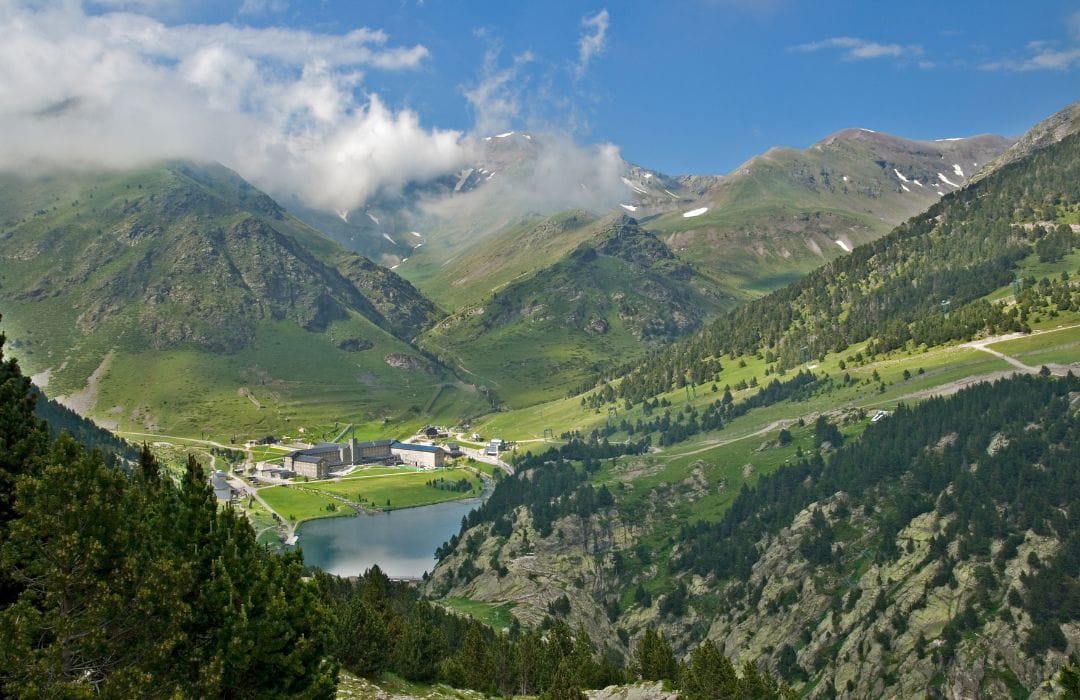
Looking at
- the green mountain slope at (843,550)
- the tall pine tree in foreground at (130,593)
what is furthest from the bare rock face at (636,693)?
the tall pine tree in foreground at (130,593)

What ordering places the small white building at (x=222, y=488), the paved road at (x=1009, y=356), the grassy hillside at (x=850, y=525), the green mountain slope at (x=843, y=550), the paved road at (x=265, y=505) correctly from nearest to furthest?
the green mountain slope at (x=843, y=550), the grassy hillside at (x=850, y=525), the paved road at (x=1009, y=356), the paved road at (x=265, y=505), the small white building at (x=222, y=488)

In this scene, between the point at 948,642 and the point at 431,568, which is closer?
the point at 948,642

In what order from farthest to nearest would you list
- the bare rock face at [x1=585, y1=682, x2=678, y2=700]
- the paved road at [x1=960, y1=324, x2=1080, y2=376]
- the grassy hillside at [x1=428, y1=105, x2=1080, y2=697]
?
the paved road at [x1=960, y1=324, x2=1080, y2=376] < the grassy hillside at [x1=428, y1=105, x2=1080, y2=697] < the bare rock face at [x1=585, y1=682, x2=678, y2=700]

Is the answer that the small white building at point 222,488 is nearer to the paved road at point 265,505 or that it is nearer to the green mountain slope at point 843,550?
the paved road at point 265,505

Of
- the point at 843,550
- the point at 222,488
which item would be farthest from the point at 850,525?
the point at 222,488

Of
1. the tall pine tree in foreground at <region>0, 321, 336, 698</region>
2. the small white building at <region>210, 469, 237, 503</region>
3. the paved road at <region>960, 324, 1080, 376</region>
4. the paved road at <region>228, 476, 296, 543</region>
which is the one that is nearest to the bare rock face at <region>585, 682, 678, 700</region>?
the tall pine tree in foreground at <region>0, 321, 336, 698</region>

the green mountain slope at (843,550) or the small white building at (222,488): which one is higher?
the small white building at (222,488)

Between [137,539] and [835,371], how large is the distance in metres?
184

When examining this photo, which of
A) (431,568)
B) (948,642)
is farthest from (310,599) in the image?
(431,568)

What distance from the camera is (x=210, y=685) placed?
23.2 meters

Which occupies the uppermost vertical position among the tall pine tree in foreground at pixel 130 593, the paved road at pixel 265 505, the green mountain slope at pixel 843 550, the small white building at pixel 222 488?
the tall pine tree in foreground at pixel 130 593

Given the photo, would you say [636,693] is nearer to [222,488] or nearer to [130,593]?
[130,593]

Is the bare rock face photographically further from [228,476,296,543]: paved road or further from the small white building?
the small white building

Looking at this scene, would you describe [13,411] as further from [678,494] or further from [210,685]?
[678,494]
